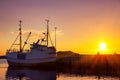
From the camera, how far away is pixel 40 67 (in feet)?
260

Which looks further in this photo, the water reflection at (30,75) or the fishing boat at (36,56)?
the fishing boat at (36,56)

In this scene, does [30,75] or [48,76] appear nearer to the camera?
[48,76]

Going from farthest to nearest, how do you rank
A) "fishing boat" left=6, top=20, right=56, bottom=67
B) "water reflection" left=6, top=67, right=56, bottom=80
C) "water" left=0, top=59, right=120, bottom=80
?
Result: "fishing boat" left=6, top=20, right=56, bottom=67
"water reflection" left=6, top=67, right=56, bottom=80
"water" left=0, top=59, right=120, bottom=80

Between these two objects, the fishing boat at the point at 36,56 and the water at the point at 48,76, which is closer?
the water at the point at 48,76

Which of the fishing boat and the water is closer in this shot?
the water

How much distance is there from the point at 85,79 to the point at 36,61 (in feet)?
107

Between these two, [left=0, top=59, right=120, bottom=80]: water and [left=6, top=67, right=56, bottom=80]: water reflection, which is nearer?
[left=0, top=59, right=120, bottom=80]: water

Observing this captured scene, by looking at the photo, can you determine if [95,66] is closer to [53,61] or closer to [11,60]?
[53,61]

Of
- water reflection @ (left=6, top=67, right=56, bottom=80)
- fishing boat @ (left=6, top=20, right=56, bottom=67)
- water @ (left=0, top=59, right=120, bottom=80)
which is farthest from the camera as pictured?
fishing boat @ (left=6, top=20, right=56, bottom=67)

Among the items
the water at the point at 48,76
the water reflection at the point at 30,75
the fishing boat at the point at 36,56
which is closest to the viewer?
the water at the point at 48,76

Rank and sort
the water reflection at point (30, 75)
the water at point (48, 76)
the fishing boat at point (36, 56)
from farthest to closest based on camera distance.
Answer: the fishing boat at point (36, 56)
the water reflection at point (30, 75)
the water at point (48, 76)

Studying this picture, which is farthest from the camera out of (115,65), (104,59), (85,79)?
(104,59)

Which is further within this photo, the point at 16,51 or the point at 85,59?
the point at 16,51

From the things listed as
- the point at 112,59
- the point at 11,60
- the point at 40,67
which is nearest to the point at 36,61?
the point at 40,67
